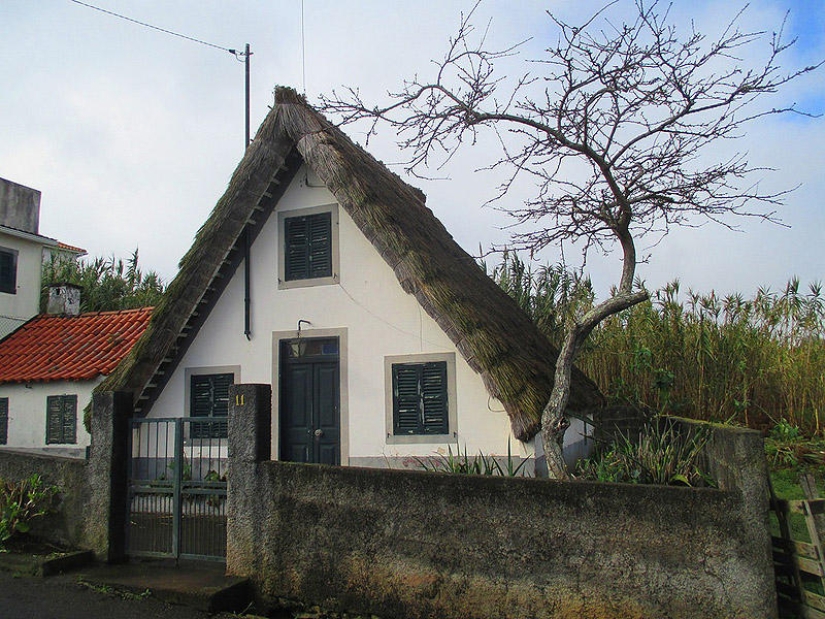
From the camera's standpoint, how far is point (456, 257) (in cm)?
1177

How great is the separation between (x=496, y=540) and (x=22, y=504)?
5168 mm

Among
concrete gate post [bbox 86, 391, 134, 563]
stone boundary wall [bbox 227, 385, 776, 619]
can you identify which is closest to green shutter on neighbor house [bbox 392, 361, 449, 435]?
stone boundary wall [bbox 227, 385, 776, 619]

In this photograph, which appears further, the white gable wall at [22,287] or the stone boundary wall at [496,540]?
the white gable wall at [22,287]

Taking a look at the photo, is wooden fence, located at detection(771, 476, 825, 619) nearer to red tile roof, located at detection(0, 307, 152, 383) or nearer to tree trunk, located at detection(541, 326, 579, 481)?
tree trunk, located at detection(541, 326, 579, 481)

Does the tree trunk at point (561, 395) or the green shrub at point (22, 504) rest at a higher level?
the tree trunk at point (561, 395)

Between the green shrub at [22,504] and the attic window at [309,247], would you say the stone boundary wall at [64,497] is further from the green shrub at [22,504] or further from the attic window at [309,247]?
the attic window at [309,247]

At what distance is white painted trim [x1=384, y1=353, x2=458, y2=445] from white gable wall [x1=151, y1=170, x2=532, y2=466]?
0.16 ft

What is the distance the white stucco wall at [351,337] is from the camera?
8102 millimetres

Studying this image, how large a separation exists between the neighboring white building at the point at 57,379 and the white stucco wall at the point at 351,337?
3.43m

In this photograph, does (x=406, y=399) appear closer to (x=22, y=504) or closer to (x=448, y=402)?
(x=448, y=402)

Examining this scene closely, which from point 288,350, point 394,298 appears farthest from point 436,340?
point 288,350

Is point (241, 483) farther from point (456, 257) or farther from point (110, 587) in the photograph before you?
point (456, 257)

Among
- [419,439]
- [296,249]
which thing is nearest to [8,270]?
[296,249]

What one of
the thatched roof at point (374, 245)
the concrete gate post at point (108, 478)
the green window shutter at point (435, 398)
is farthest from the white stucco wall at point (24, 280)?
the green window shutter at point (435, 398)
